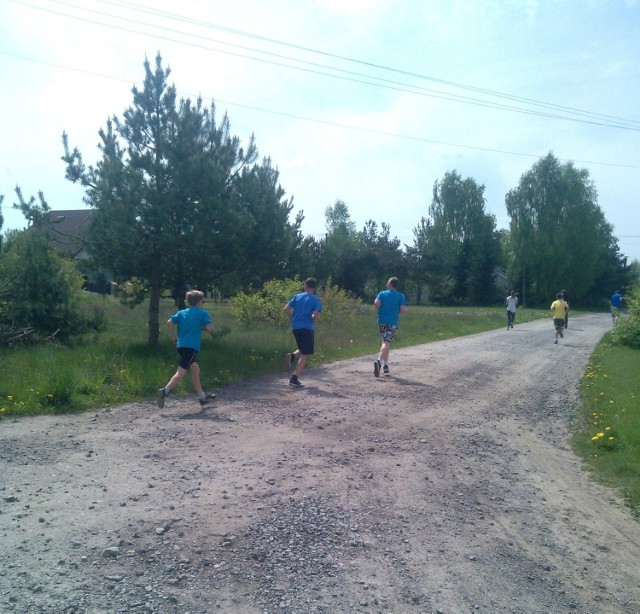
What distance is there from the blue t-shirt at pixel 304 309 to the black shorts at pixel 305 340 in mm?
72

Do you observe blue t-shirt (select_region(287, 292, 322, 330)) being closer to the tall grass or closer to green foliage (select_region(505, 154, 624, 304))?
the tall grass

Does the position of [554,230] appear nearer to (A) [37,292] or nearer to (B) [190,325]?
(A) [37,292]

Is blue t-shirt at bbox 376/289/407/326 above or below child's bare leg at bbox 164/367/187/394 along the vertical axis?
above

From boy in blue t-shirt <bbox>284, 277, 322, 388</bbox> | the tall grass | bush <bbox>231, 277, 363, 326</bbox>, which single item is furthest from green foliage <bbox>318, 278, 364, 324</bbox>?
boy in blue t-shirt <bbox>284, 277, 322, 388</bbox>

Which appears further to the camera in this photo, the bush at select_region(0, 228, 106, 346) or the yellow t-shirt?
the yellow t-shirt

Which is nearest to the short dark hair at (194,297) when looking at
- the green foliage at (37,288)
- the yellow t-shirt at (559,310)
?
the green foliage at (37,288)

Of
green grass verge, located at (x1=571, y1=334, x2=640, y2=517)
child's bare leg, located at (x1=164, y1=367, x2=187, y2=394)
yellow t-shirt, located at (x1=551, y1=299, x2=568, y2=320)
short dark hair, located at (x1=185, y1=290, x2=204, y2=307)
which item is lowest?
green grass verge, located at (x1=571, y1=334, x2=640, y2=517)

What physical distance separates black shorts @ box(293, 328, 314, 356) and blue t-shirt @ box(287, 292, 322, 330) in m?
0.07

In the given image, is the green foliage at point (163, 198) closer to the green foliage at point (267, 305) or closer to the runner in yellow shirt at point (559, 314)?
the green foliage at point (267, 305)

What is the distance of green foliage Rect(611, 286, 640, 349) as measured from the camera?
847 inches

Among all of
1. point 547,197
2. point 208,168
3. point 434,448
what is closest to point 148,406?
point 434,448

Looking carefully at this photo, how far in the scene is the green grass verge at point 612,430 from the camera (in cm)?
654

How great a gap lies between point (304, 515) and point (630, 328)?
2004 centimetres

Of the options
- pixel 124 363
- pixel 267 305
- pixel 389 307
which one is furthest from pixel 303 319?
pixel 267 305
